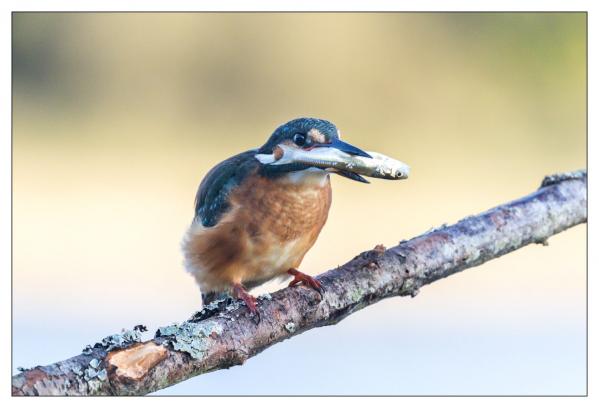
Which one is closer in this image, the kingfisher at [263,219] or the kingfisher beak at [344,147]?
the kingfisher beak at [344,147]

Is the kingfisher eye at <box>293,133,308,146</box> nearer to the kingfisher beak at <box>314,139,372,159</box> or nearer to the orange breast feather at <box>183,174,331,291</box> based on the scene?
the kingfisher beak at <box>314,139,372,159</box>

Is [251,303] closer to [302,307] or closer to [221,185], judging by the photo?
[302,307]

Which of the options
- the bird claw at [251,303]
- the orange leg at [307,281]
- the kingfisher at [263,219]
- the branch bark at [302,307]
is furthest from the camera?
the kingfisher at [263,219]

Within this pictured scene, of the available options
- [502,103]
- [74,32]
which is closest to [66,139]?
[74,32]

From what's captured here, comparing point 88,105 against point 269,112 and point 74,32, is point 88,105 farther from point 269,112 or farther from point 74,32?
point 269,112

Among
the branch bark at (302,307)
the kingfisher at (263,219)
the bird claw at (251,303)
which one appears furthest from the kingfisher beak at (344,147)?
the bird claw at (251,303)

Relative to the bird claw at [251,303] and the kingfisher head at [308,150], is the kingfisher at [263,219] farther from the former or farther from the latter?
the bird claw at [251,303]

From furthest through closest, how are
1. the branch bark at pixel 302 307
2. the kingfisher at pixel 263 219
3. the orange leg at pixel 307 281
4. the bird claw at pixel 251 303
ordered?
the kingfisher at pixel 263 219 < the orange leg at pixel 307 281 < the bird claw at pixel 251 303 < the branch bark at pixel 302 307
